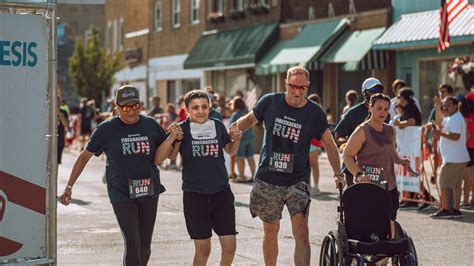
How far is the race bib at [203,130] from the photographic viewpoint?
901 centimetres

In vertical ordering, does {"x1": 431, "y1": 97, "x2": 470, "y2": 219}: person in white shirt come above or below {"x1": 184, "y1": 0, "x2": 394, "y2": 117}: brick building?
below

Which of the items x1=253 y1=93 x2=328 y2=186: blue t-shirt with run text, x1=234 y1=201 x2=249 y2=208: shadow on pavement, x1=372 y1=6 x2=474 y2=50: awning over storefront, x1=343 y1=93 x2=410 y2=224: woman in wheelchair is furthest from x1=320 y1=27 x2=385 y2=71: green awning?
x1=253 y1=93 x2=328 y2=186: blue t-shirt with run text

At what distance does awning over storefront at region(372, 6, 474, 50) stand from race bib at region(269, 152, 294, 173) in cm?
1594

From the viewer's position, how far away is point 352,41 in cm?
3184

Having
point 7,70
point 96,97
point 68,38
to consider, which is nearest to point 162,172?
point 7,70

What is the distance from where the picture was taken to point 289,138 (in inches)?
374

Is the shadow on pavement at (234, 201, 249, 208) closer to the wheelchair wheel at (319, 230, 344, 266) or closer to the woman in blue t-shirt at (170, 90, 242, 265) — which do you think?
the wheelchair wheel at (319, 230, 344, 266)

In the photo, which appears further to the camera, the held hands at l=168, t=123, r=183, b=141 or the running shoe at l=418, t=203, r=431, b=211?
the running shoe at l=418, t=203, r=431, b=211

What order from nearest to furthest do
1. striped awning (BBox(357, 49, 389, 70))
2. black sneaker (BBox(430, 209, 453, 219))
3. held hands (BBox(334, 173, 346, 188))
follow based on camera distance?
1. held hands (BBox(334, 173, 346, 188))
2. black sneaker (BBox(430, 209, 453, 219))
3. striped awning (BBox(357, 49, 389, 70))

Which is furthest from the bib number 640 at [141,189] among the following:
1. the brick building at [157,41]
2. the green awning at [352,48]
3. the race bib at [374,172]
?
the brick building at [157,41]

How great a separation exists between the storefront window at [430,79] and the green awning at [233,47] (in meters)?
9.43

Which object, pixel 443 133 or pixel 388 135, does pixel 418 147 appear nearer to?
pixel 443 133

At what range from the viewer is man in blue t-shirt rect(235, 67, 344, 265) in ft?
31.1

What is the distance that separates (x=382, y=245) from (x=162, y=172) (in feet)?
58.0
